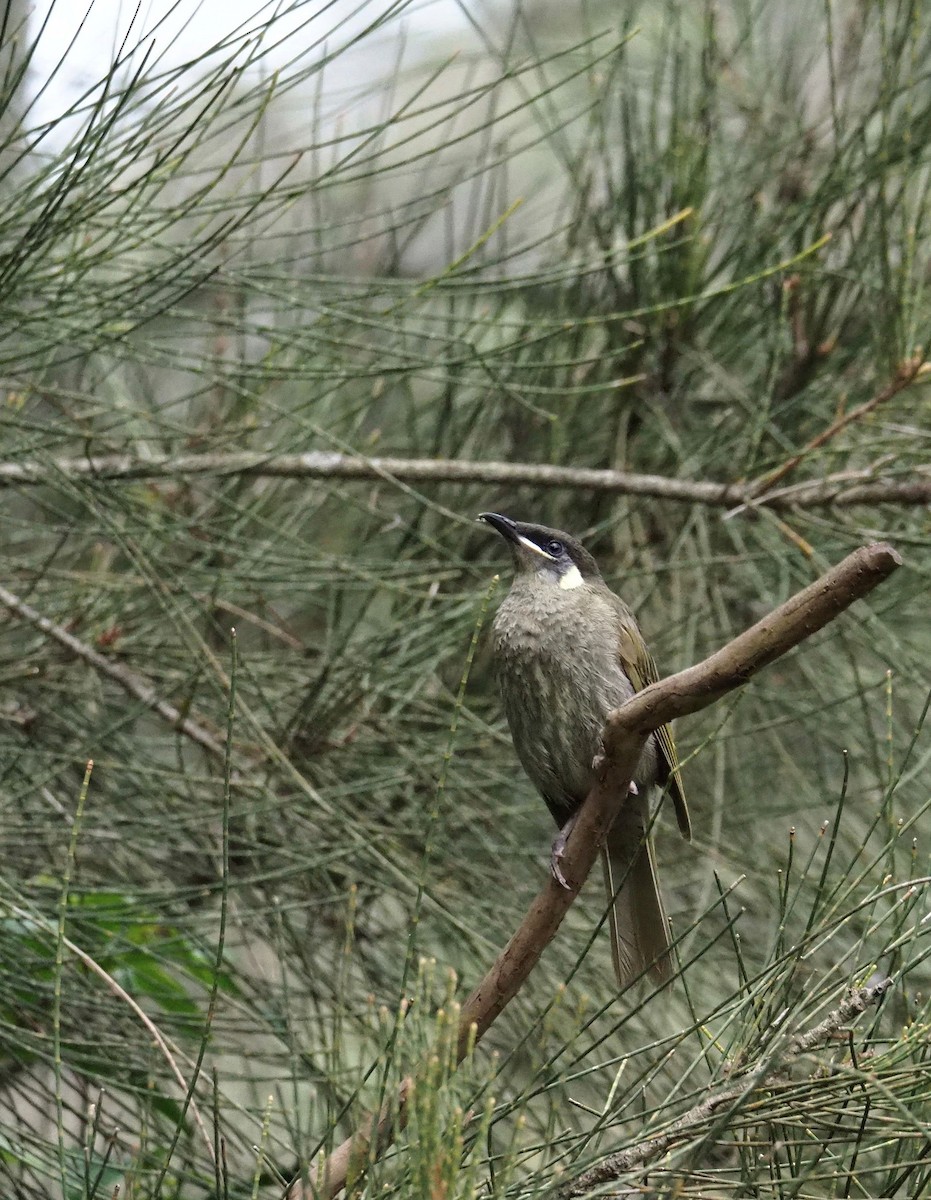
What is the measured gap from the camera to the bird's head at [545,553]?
290cm

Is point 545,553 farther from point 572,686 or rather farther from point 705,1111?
point 705,1111

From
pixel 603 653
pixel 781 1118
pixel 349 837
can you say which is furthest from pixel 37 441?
pixel 781 1118

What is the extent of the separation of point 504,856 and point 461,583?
2.41 feet

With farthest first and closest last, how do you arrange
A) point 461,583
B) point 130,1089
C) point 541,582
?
1. point 461,583
2. point 541,582
3. point 130,1089

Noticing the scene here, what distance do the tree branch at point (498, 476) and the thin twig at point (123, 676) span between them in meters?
0.26

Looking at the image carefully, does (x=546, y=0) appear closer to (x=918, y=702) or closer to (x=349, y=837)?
(x=918, y=702)

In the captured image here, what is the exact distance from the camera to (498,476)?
304 centimetres

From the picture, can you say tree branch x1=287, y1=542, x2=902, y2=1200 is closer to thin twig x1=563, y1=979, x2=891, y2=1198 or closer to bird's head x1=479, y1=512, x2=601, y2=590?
thin twig x1=563, y1=979, x2=891, y2=1198

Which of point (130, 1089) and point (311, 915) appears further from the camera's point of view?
point (311, 915)

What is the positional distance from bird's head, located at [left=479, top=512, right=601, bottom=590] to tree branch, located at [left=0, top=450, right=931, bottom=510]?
0.46 feet

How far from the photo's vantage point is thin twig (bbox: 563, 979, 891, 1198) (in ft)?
4.99

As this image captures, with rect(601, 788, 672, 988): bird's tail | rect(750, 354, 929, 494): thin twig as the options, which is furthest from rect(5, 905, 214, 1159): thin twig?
rect(750, 354, 929, 494): thin twig

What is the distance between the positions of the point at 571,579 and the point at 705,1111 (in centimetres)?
148

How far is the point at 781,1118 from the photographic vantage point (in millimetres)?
1527
